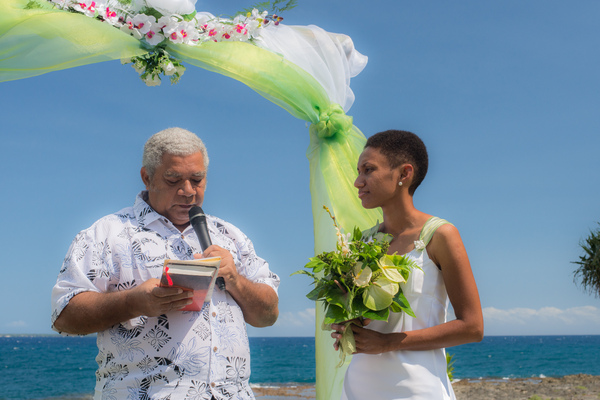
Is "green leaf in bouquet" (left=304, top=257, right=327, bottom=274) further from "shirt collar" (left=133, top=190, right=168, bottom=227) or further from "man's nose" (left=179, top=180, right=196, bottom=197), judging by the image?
"shirt collar" (left=133, top=190, right=168, bottom=227)

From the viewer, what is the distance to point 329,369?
3.84 metres

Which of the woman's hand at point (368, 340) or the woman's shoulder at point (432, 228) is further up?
the woman's shoulder at point (432, 228)

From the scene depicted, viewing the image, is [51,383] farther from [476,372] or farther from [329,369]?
[329,369]

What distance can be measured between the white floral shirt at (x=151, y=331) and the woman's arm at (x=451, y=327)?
60 centimetres

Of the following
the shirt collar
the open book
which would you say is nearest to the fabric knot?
the shirt collar

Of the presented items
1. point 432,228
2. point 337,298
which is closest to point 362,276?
point 337,298

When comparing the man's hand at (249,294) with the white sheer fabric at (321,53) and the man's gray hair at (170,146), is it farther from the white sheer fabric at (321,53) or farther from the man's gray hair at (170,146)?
the white sheer fabric at (321,53)

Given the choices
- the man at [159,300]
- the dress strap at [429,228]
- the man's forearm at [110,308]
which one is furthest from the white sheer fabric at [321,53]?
the man's forearm at [110,308]

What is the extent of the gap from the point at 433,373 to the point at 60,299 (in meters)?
1.76

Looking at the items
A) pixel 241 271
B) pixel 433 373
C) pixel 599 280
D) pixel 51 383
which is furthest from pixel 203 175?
pixel 51 383

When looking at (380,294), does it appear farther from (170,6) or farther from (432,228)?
(170,6)

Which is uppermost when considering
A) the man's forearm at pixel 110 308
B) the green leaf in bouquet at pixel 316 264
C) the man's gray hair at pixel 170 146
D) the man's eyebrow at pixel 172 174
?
the man's gray hair at pixel 170 146

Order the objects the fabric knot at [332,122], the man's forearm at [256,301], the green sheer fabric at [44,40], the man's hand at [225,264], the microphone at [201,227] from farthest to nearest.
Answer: the fabric knot at [332,122], the green sheer fabric at [44,40], the man's forearm at [256,301], the microphone at [201,227], the man's hand at [225,264]

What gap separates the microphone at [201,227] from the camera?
2.74 meters
